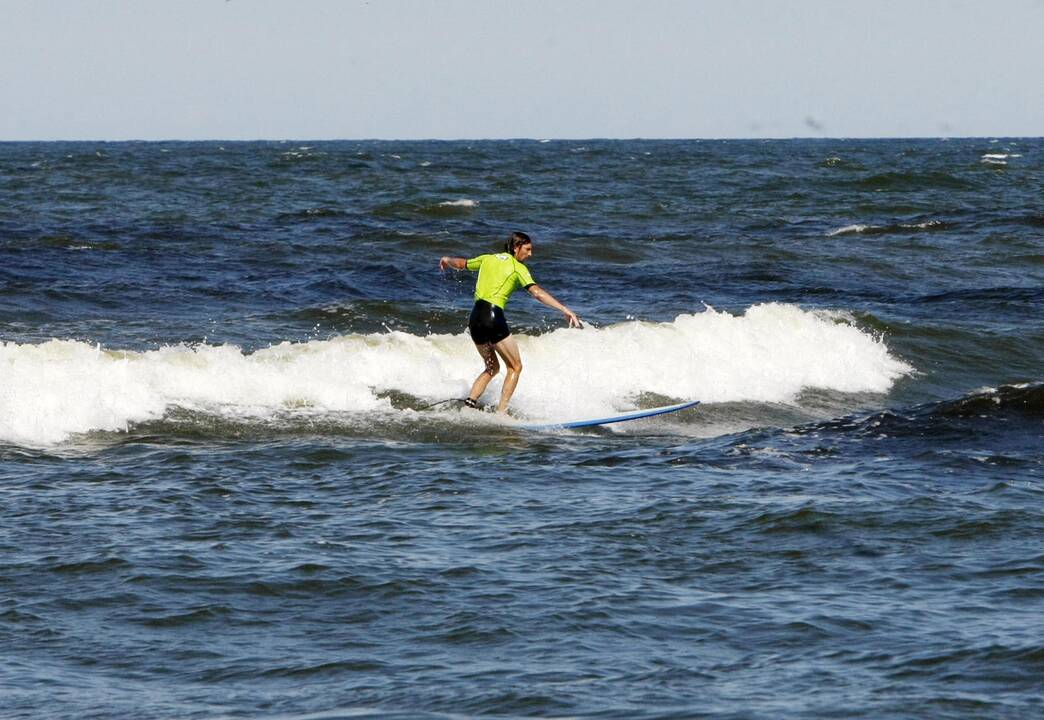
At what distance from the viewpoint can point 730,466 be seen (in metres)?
12.0

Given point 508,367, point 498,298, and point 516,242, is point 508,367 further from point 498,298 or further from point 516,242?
point 516,242

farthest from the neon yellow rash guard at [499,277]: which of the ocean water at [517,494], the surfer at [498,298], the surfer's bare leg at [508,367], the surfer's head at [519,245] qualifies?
the ocean water at [517,494]

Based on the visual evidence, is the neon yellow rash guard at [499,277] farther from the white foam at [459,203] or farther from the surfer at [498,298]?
the white foam at [459,203]

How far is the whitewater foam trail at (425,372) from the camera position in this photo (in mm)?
14500

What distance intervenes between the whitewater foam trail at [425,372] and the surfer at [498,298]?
0.75 m

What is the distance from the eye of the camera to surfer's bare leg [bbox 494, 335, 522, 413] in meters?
14.6

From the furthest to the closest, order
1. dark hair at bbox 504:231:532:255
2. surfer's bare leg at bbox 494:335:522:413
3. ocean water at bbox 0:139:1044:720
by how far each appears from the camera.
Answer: surfer's bare leg at bbox 494:335:522:413, dark hair at bbox 504:231:532:255, ocean water at bbox 0:139:1044:720

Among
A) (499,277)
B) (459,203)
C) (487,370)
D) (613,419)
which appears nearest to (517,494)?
(613,419)

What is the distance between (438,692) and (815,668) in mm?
1849

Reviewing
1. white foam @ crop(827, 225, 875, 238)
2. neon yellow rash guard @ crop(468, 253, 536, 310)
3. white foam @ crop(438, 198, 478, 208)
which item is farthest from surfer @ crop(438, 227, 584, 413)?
white foam @ crop(438, 198, 478, 208)

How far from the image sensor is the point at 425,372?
658 inches

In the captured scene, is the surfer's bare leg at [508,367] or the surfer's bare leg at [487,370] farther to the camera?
the surfer's bare leg at [487,370]

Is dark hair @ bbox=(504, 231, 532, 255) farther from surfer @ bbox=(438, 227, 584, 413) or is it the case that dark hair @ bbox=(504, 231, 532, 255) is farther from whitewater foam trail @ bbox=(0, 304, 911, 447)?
whitewater foam trail @ bbox=(0, 304, 911, 447)

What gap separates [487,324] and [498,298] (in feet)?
0.94
